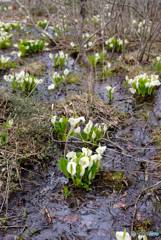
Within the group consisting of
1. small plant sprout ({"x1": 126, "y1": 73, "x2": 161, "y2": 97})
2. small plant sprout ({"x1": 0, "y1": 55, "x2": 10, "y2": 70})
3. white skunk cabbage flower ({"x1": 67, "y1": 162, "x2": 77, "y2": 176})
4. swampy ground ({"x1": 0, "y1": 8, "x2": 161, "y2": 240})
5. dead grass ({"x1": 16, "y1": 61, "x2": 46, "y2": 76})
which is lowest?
swampy ground ({"x1": 0, "y1": 8, "x2": 161, "y2": 240})

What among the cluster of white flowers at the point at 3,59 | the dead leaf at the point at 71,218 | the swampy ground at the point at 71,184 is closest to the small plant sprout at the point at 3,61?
the cluster of white flowers at the point at 3,59

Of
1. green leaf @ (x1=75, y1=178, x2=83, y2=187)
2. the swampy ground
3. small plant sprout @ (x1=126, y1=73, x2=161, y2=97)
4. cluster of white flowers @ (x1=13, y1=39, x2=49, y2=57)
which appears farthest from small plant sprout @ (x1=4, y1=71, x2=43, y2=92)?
cluster of white flowers @ (x1=13, y1=39, x2=49, y2=57)

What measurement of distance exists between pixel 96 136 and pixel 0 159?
1.18 m

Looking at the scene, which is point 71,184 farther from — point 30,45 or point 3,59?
point 30,45

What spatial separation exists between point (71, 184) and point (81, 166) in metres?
0.33

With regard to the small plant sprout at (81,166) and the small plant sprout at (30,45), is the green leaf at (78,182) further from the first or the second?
the small plant sprout at (30,45)

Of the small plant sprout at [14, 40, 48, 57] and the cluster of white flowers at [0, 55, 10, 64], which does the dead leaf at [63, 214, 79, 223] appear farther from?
the small plant sprout at [14, 40, 48, 57]

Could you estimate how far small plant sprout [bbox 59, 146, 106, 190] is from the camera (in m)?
1.85

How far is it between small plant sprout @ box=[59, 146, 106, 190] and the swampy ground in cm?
14

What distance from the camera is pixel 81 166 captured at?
1882 millimetres

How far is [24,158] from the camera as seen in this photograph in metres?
2.31

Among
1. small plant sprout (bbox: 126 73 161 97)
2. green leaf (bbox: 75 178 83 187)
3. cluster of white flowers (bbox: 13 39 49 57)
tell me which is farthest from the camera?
cluster of white flowers (bbox: 13 39 49 57)

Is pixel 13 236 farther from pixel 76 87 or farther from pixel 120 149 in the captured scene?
pixel 76 87

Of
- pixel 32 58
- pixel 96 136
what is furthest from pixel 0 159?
pixel 32 58
